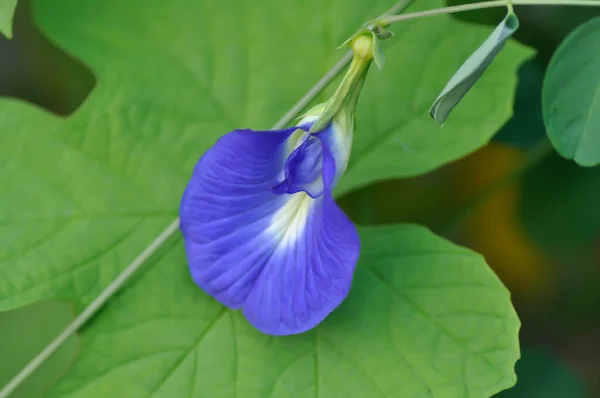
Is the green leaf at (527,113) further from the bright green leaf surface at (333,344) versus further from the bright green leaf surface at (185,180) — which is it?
the bright green leaf surface at (333,344)

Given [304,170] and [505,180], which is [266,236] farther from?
[505,180]

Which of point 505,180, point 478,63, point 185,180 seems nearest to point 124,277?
point 185,180

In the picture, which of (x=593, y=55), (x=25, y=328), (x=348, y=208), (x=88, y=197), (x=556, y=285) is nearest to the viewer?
(x=593, y=55)

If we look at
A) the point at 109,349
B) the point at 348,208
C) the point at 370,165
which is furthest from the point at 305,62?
the point at 109,349

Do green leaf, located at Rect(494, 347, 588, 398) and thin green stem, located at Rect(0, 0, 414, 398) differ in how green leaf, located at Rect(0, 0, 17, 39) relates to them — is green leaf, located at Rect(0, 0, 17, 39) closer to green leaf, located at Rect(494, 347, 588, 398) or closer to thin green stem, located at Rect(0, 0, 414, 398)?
thin green stem, located at Rect(0, 0, 414, 398)

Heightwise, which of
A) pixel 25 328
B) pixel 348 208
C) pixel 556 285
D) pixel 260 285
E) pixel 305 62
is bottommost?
pixel 556 285

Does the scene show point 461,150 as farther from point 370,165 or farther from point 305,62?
point 305,62

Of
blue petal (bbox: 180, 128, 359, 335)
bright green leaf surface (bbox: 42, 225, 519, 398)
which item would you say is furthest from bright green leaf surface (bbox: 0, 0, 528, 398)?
blue petal (bbox: 180, 128, 359, 335)
